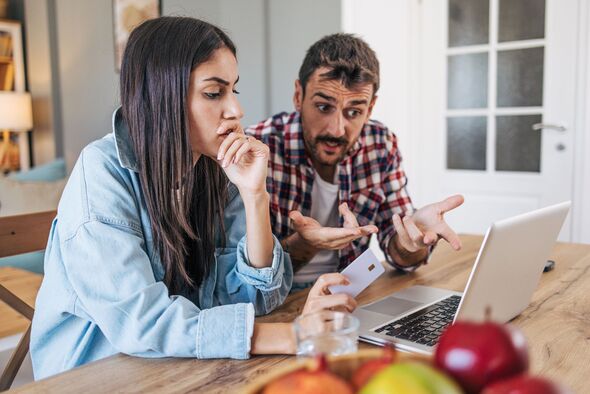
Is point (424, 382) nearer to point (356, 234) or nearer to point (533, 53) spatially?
point (356, 234)

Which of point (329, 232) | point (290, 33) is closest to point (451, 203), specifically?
point (329, 232)

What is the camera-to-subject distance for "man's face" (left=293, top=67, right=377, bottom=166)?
1592 mm

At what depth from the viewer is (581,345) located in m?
0.91

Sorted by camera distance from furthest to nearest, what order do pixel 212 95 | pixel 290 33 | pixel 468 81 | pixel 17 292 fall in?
1. pixel 290 33
2. pixel 468 81
3. pixel 17 292
4. pixel 212 95

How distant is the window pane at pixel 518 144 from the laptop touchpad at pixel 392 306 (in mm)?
2325

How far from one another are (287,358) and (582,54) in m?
2.78

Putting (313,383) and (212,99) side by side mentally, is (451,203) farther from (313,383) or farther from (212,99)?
(313,383)

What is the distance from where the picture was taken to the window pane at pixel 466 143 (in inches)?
133

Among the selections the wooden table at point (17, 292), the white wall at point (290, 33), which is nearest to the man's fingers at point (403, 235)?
the wooden table at point (17, 292)

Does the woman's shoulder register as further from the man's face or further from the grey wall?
the grey wall

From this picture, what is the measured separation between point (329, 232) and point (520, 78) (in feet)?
7.68

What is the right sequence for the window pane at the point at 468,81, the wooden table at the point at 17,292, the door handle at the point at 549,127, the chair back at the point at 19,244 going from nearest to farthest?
the chair back at the point at 19,244 < the wooden table at the point at 17,292 < the door handle at the point at 549,127 < the window pane at the point at 468,81

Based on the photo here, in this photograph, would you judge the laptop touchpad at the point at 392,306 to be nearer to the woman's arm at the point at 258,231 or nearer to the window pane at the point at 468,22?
the woman's arm at the point at 258,231

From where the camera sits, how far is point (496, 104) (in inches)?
130
